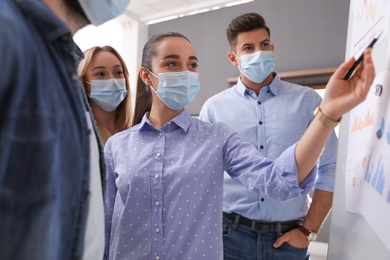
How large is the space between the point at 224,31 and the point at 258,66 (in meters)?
2.21

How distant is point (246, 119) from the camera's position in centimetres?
140

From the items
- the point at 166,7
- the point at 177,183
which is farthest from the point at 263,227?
the point at 166,7

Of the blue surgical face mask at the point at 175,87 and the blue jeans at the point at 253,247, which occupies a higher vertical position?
the blue surgical face mask at the point at 175,87

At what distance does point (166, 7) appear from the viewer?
3.76 meters

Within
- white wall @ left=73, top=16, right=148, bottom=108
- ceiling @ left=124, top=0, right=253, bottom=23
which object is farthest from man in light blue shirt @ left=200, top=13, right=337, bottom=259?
white wall @ left=73, top=16, right=148, bottom=108

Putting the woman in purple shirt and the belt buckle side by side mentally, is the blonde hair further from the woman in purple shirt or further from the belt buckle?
the belt buckle

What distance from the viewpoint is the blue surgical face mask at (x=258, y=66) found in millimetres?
1443

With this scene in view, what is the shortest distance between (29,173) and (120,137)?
2.33 ft

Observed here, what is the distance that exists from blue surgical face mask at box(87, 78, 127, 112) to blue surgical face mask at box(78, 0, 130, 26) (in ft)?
3.26

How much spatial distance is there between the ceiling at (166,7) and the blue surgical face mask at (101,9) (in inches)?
121

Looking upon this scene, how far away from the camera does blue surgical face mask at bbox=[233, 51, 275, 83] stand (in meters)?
1.44

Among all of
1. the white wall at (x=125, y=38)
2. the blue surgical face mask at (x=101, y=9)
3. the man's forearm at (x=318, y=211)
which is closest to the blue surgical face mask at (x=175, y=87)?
the blue surgical face mask at (x=101, y=9)

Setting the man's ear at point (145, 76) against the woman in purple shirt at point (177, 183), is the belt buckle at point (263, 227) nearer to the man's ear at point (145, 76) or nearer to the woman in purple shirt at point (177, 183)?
the woman in purple shirt at point (177, 183)

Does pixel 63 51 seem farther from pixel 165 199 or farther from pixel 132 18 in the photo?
pixel 132 18
